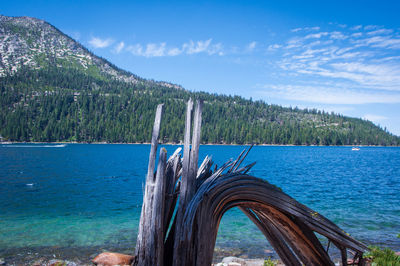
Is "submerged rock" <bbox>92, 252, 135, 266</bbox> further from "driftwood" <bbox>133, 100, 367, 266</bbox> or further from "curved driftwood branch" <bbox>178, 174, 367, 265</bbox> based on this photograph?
"curved driftwood branch" <bbox>178, 174, 367, 265</bbox>

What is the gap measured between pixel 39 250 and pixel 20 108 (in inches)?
7092

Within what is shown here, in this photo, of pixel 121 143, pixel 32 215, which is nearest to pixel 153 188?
pixel 32 215

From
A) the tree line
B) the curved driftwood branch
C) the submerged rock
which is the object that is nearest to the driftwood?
the curved driftwood branch

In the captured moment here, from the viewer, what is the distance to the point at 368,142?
612 ft

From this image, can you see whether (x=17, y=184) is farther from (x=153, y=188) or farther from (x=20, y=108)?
(x=20, y=108)

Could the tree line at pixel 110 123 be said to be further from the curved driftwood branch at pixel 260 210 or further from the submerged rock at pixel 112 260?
the curved driftwood branch at pixel 260 210

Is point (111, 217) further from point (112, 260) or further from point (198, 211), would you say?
point (198, 211)

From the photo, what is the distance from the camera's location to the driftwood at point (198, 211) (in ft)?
10.7

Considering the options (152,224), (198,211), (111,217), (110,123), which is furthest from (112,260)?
(110,123)

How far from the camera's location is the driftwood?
3.25 m

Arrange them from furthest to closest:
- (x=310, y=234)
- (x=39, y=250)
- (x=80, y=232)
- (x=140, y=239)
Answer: (x=80, y=232) < (x=39, y=250) < (x=310, y=234) < (x=140, y=239)

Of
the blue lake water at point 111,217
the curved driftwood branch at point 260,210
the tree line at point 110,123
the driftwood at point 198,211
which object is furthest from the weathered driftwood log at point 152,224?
the tree line at point 110,123

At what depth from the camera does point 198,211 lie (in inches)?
128

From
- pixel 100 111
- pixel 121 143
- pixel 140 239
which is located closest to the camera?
pixel 140 239
